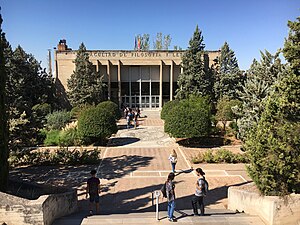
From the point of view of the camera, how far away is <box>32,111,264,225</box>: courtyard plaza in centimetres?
670

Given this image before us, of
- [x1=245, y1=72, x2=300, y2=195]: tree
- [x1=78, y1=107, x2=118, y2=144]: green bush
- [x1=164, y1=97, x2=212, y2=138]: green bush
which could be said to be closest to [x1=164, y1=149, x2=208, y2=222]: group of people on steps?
[x1=245, y1=72, x2=300, y2=195]: tree

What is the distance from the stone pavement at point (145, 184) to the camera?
6.72 metres

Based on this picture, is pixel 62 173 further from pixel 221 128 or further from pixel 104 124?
pixel 221 128

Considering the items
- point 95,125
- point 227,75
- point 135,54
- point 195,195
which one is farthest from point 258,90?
point 135,54

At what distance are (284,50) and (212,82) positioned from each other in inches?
1026

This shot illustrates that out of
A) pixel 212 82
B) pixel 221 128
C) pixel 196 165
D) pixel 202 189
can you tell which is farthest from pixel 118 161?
pixel 212 82

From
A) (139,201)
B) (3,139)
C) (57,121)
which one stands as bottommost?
(139,201)

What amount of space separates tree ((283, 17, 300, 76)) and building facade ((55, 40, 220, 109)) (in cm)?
2809

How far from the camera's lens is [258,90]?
583 inches

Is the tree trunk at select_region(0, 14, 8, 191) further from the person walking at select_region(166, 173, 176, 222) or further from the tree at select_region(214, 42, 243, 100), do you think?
the tree at select_region(214, 42, 243, 100)

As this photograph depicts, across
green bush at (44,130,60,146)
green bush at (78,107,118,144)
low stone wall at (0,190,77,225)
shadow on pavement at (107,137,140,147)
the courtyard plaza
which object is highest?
green bush at (78,107,118,144)

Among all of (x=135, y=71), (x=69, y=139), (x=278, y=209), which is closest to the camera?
(x=278, y=209)

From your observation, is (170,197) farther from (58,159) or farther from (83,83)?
(83,83)

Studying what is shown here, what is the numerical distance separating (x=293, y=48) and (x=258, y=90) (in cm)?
847
